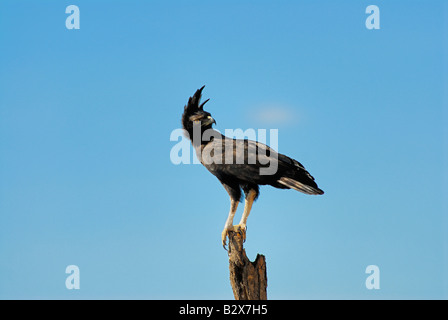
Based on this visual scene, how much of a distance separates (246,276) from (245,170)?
2.09 metres

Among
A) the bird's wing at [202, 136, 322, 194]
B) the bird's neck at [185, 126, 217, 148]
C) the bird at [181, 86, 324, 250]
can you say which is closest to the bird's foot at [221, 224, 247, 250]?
the bird at [181, 86, 324, 250]

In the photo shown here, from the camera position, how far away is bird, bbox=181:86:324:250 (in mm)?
11769

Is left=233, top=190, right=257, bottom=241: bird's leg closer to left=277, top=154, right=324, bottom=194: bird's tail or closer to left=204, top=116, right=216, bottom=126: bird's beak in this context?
left=277, top=154, right=324, bottom=194: bird's tail

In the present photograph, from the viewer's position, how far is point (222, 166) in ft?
39.3

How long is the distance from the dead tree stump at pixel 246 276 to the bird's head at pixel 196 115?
2.82 metres

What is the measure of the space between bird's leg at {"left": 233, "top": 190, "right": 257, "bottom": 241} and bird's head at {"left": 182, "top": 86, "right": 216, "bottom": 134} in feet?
5.76

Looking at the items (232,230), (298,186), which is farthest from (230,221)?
(298,186)

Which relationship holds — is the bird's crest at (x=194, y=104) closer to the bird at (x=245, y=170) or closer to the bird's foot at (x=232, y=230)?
the bird at (x=245, y=170)

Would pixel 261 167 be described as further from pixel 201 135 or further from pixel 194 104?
pixel 194 104
